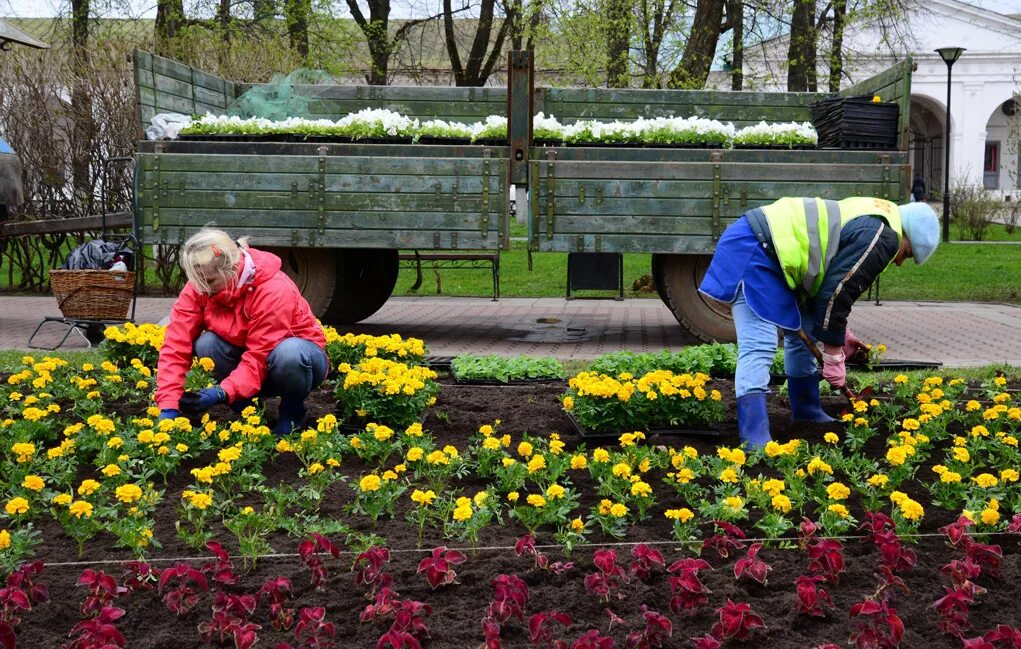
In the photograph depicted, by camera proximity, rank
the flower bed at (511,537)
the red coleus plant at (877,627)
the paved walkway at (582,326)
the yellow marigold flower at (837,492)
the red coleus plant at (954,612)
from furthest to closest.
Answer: the paved walkway at (582,326) → the yellow marigold flower at (837,492) → the flower bed at (511,537) → the red coleus plant at (954,612) → the red coleus plant at (877,627)

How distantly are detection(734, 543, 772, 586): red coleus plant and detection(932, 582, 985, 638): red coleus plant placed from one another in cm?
48

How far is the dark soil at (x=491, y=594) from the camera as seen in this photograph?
309 cm

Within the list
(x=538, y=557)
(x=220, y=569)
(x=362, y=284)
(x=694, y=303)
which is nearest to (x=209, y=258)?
(x=220, y=569)

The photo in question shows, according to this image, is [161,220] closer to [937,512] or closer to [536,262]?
[937,512]

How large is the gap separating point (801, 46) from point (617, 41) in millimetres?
3306

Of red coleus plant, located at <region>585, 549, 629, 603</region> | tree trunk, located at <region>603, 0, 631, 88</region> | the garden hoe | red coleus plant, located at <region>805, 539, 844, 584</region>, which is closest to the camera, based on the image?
red coleus plant, located at <region>585, 549, 629, 603</region>

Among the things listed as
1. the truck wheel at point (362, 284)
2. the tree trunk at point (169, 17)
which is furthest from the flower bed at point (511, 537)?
the tree trunk at point (169, 17)

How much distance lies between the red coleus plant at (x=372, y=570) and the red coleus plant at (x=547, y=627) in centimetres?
51

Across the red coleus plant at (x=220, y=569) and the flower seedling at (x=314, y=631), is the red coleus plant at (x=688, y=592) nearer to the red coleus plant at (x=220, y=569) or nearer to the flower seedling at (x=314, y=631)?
the flower seedling at (x=314, y=631)

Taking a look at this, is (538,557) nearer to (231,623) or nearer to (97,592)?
(231,623)

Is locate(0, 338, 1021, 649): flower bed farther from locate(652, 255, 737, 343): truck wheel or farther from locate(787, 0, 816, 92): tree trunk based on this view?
locate(787, 0, 816, 92): tree trunk

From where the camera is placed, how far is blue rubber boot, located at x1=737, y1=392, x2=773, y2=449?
5035 mm

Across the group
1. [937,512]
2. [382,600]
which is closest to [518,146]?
[937,512]

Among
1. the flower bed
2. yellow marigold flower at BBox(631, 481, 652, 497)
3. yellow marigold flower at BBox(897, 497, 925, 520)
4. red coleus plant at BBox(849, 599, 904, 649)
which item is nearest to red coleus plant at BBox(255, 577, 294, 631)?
the flower bed
